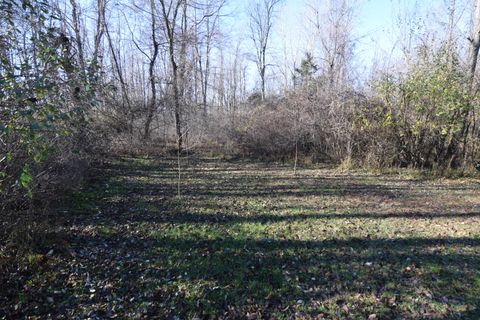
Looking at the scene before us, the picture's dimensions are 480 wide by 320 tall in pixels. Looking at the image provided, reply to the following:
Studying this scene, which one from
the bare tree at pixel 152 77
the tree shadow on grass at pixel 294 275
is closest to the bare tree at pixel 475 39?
the tree shadow on grass at pixel 294 275

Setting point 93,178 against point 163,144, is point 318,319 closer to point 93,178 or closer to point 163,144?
point 93,178

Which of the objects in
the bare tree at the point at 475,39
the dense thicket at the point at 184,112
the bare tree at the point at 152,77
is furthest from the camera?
the bare tree at the point at 152,77

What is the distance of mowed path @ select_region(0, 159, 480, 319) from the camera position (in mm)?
2771

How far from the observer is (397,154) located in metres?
9.46

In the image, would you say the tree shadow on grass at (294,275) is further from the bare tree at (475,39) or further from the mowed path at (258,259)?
the bare tree at (475,39)

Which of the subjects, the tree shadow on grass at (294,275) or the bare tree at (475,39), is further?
the bare tree at (475,39)

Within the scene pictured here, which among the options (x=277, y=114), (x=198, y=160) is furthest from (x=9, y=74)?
(x=277, y=114)

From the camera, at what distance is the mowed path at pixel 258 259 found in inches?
109

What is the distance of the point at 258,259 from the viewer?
3.67m

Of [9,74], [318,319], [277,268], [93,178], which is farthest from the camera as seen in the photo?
[93,178]

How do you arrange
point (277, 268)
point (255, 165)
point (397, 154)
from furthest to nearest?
point (255, 165) → point (397, 154) → point (277, 268)

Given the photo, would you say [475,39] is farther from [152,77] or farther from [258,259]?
[152,77]

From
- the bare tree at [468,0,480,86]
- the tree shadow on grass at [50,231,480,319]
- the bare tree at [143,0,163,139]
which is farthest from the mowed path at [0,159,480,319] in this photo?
the bare tree at [143,0,163,139]

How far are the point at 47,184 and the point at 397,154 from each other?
10457 mm
